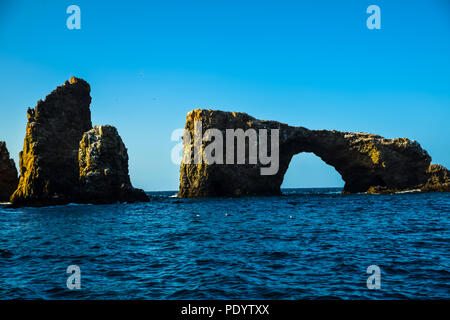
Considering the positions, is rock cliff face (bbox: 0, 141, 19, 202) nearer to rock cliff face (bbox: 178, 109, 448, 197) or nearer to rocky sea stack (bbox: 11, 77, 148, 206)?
rocky sea stack (bbox: 11, 77, 148, 206)

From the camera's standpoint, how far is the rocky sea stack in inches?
2238

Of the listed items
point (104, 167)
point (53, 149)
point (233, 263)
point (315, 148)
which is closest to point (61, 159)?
point (53, 149)

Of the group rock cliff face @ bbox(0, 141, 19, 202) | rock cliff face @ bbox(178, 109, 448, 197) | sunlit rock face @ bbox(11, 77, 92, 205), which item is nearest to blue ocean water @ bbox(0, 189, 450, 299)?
sunlit rock face @ bbox(11, 77, 92, 205)

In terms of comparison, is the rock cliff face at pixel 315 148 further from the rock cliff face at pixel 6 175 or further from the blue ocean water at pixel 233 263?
the blue ocean water at pixel 233 263

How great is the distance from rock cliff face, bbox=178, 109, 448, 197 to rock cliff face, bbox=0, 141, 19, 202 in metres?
35.8

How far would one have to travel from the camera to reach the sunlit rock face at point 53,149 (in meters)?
57.8

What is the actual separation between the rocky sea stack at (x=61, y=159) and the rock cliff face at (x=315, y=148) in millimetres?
15729

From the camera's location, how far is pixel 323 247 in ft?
48.4

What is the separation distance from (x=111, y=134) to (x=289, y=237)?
48.1 meters

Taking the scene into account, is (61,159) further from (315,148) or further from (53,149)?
(315,148)

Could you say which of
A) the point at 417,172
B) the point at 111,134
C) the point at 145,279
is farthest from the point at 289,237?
the point at 417,172

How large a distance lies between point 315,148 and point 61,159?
54577mm

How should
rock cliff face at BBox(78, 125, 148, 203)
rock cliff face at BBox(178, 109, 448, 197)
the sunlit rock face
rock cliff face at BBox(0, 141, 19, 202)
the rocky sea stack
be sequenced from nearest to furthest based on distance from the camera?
1. rock cliff face at BBox(78, 125, 148, 203)
2. the rocky sea stack
3. the sunlit rock face
4. rock cliff face at BBox(0, 141, 19, 202)
5. rock cliff face at BBox(178, 109, 448, 197)
